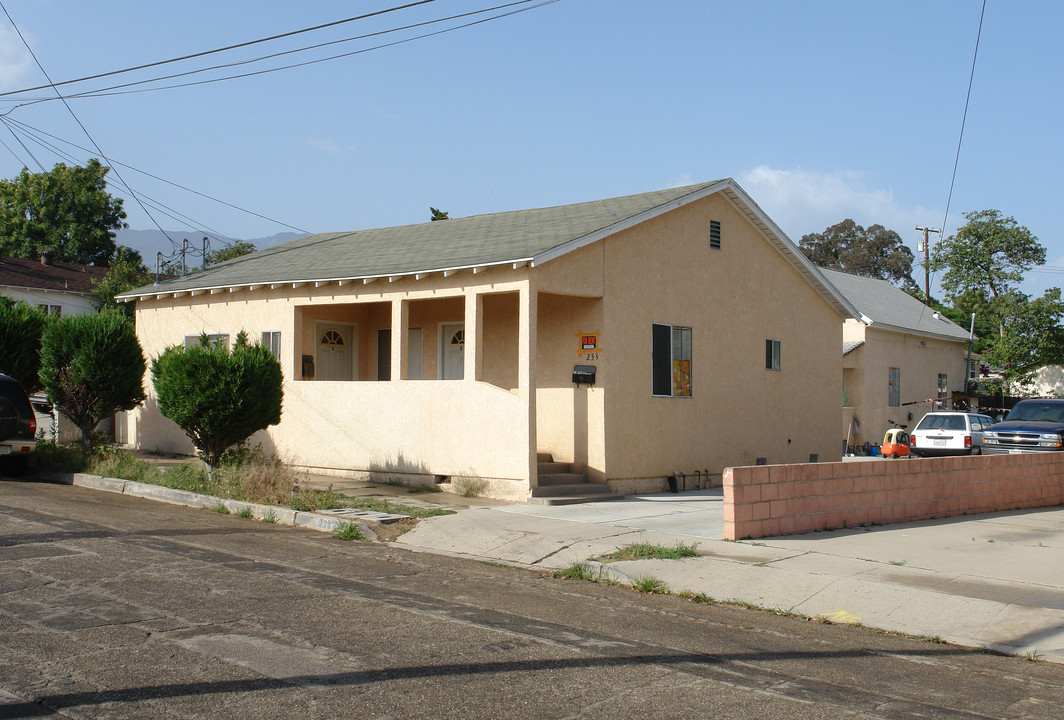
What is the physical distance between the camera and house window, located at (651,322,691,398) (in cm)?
1686

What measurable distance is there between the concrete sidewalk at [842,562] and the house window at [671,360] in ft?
10.4

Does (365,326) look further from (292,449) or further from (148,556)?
(148,556)

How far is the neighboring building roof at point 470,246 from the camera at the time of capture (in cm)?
1552

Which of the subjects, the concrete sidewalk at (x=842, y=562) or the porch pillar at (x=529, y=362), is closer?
the concrete sidewalk at (x=842, y=562)

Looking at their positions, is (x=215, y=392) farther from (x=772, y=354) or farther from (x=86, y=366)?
(x=772, y=354)

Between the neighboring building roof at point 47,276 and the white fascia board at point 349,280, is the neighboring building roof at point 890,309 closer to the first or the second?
the white fascia board at point 349,280

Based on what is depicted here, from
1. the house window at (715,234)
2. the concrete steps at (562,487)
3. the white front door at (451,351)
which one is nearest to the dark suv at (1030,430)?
the house window at (715,234)

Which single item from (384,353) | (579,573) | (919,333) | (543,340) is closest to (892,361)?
(919,333)

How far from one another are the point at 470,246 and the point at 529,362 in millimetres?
3461

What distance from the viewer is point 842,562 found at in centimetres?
988

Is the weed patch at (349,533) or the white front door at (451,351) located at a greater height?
the white front door at (451,351)

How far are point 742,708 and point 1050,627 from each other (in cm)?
386

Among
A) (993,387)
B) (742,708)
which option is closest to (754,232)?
(742,708)

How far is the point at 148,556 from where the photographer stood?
9086mm
